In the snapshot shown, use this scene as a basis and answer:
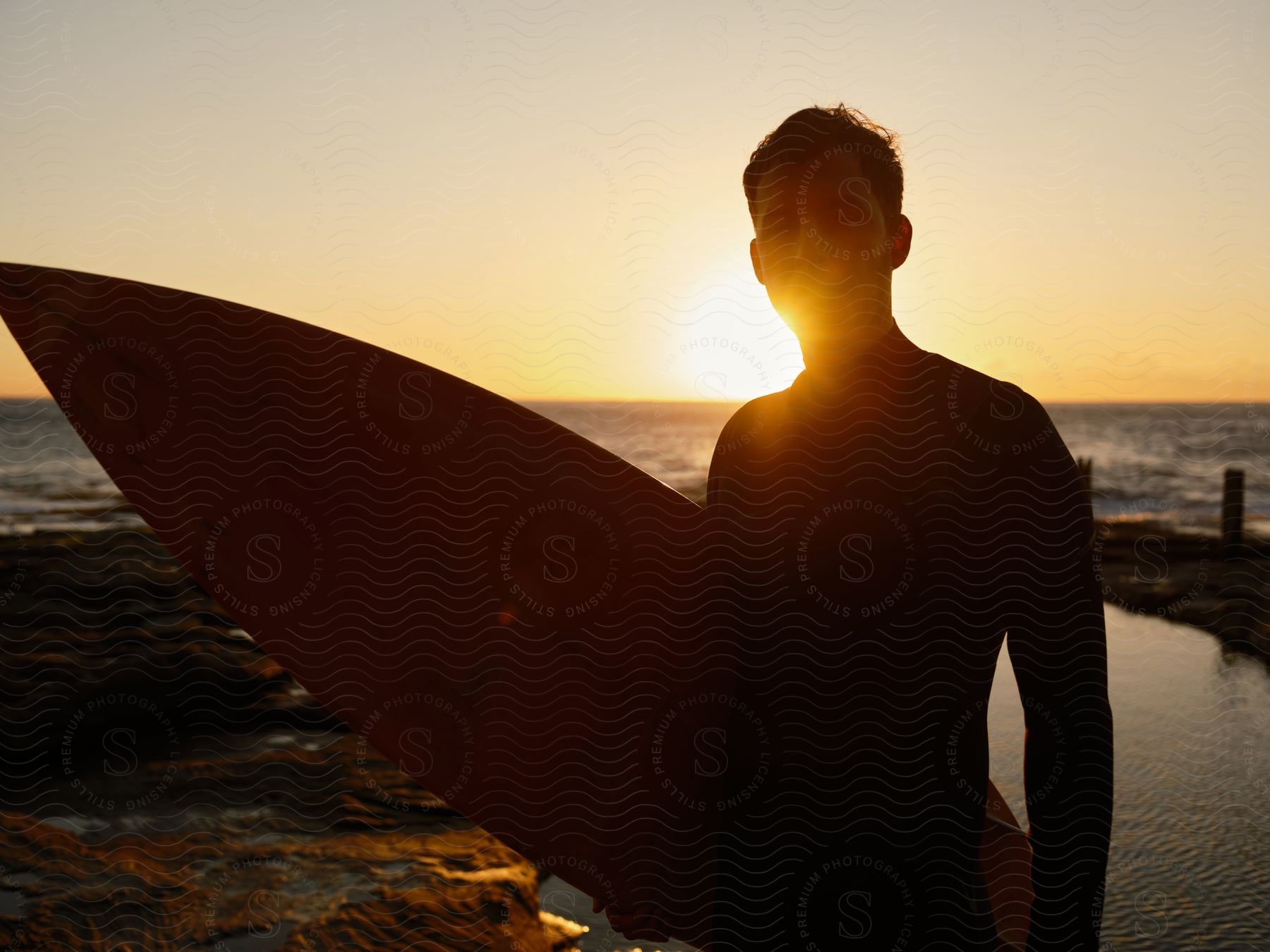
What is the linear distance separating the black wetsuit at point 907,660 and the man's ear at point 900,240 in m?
0.15

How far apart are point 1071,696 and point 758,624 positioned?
1.33 feet

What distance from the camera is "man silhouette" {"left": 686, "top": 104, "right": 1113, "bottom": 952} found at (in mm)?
1048

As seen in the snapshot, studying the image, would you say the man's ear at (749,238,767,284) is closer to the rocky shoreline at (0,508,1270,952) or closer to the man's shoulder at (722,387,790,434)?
the man's shoulder at (722,387,790,434)

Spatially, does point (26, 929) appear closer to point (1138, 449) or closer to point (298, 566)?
point (298, 566)

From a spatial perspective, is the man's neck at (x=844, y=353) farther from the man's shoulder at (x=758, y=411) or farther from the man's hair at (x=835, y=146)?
the man's hair at (x=835, y=146)

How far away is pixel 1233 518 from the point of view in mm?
10016

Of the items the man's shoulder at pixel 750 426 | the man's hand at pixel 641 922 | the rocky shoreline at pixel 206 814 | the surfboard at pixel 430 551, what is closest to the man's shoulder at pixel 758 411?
the man's shoulder at pixel 750 426

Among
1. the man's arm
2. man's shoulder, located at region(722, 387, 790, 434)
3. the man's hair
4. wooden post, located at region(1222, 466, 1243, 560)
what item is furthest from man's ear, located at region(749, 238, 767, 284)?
wooden post, located at region(1222, 466, 1243, 560)

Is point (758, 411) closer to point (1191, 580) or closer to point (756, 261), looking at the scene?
point (756, 261)

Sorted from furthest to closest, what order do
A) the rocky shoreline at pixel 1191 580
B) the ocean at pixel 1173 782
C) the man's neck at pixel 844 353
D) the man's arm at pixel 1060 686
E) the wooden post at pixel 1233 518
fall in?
the wooden post at pixel 1233 518, the rocky shoreline at pixel 1191 580, the ocean at pixel 1173 782, the man's neck at pixel 844 353, the man's arm at pixel 1060 686

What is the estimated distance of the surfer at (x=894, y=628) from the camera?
105 cm

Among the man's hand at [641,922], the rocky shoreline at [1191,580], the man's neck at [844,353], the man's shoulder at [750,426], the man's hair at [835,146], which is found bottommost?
the rocky shoreline at [1191,580]

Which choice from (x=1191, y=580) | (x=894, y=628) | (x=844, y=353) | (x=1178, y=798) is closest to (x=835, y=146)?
(x=844, y=353)

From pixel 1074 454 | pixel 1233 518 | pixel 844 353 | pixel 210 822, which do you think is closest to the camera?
pixel 844 353
